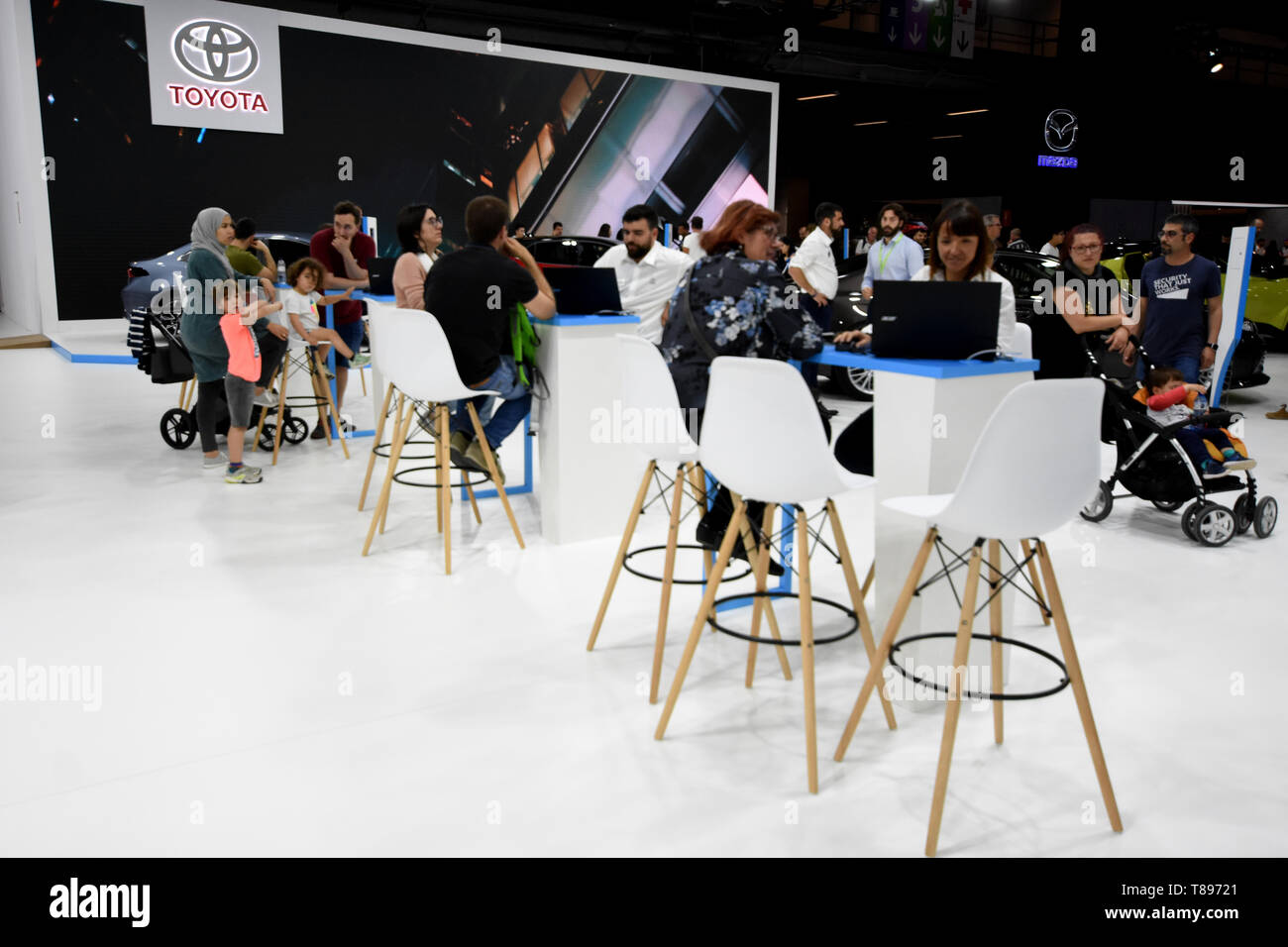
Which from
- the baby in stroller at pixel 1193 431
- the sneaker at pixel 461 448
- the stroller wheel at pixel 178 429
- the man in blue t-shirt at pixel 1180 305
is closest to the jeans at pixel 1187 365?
the man in blue t-shirt at pixel 1180 305

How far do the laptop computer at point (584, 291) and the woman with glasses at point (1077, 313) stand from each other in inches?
72.8

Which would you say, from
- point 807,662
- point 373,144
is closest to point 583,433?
point 807,662

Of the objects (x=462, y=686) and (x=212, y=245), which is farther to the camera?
(x=212, y=245)

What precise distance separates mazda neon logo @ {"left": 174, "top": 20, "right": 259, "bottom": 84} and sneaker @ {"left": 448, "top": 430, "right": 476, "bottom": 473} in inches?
383

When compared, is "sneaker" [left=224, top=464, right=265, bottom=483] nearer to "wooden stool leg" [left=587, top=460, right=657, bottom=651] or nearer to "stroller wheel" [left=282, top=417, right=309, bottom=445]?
"stroller wheel" [left=282, top=417, right=309, bottom=445]

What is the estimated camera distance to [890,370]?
2.70m

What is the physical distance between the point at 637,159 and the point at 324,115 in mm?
4901

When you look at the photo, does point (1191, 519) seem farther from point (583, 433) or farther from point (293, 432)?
point (293, 432)

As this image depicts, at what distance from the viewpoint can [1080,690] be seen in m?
2.21

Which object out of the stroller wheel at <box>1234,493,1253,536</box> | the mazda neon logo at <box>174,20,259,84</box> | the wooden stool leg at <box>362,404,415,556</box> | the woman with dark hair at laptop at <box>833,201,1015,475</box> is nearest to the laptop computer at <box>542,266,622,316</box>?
the wooden stool leg at <box>362,404,415,556</box>

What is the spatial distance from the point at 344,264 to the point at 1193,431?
17.6 ft

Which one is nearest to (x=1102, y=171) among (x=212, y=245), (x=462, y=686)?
(x=212, y=245)

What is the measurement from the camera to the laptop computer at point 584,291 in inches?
170
